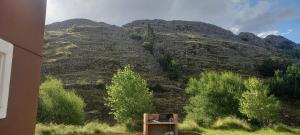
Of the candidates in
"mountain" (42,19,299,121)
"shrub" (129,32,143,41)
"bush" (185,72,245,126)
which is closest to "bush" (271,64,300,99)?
"mountain" (42,19,299,121)

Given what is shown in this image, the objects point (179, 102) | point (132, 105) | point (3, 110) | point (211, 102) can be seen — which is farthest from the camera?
point (179, 102)

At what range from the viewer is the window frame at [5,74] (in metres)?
5.87

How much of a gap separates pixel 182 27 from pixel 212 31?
41.5ft

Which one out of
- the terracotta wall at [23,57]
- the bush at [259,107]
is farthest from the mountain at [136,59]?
the terracotta wall at [23,57]

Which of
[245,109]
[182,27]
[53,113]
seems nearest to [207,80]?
[245,109]

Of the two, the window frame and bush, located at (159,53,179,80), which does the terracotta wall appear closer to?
the window frame

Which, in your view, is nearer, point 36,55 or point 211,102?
point 36,55

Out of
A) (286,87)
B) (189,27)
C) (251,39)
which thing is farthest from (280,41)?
(286,87)

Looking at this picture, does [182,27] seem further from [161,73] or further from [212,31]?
[161,73]

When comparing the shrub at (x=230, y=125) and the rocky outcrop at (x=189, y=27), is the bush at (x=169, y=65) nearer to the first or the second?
the shrub at (x=230, y=125)

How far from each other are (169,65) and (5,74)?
66402 millimetres

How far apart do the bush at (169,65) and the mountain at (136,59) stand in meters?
0.28

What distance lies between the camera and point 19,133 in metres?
6.85

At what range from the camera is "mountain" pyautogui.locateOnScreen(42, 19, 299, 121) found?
5744cm
